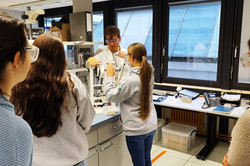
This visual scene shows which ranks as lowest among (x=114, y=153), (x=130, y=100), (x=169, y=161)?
(x=169, y=161)

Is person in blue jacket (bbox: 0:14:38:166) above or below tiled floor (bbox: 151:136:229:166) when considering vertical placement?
above

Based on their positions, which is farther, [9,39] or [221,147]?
[221,147]

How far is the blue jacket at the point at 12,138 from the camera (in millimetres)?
616

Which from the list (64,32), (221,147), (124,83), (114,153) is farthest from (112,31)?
(221,147)

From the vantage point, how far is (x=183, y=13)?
4.03m

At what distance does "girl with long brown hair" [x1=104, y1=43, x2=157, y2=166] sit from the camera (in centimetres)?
192

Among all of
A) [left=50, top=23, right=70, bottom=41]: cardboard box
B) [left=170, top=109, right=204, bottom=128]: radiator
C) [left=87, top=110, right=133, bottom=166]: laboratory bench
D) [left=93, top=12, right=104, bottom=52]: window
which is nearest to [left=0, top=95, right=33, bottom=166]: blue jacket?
[left=87, top=110, right=133, bottom=166]: laboratory bench

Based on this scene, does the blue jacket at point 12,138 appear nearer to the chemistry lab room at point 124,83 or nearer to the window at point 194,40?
the chemistry lab room at point 124,83

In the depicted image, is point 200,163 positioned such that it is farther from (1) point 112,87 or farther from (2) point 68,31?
(2) point 68,31

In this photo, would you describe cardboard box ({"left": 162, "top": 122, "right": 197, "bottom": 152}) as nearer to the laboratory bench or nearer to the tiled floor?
the tiled floor

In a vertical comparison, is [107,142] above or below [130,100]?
below

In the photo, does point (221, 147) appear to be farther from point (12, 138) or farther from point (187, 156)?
point (12, 138)

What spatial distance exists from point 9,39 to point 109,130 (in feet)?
5.37

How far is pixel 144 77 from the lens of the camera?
1921mm
